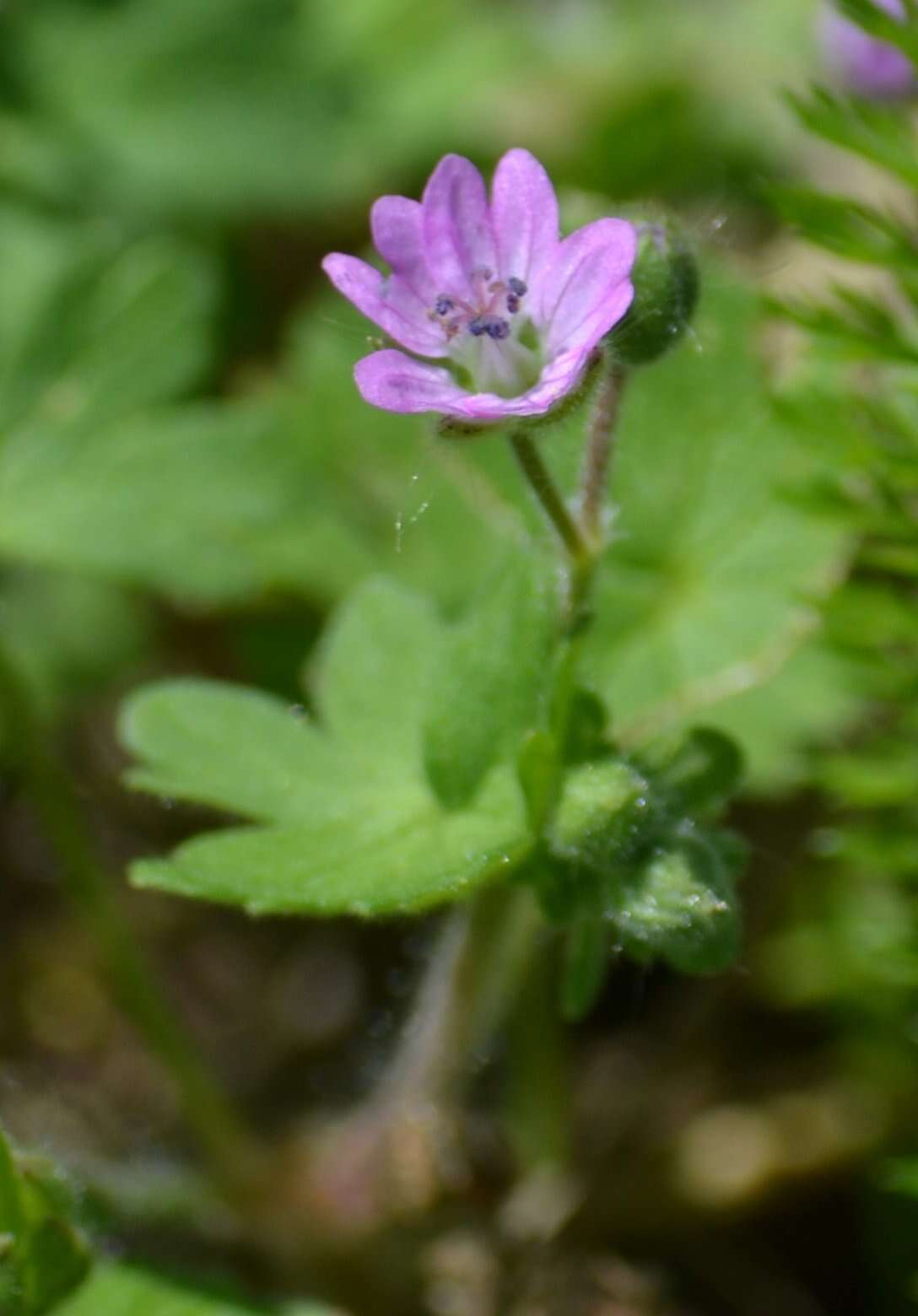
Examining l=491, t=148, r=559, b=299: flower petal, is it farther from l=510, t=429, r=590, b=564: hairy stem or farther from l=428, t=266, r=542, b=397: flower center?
l=510, t=429, r=590, b=564: hairy stem

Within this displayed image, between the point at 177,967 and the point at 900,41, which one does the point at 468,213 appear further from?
the point at 177,967

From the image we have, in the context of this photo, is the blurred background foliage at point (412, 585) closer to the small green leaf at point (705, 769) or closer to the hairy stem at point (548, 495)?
the hairy stem at point (548, 495)

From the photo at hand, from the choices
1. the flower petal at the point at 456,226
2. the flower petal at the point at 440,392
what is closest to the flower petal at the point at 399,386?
the flower petal at the point at 440,392

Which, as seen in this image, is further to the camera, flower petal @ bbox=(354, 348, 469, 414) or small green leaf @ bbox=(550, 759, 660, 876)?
small green leaf @ bbox=(550, 759, 660, 876)

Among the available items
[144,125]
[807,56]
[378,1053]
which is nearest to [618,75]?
[807,56]

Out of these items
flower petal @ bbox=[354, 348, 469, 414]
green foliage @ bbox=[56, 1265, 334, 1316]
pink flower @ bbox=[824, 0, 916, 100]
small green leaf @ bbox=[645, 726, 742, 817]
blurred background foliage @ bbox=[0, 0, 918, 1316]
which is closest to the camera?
flower petal @ bbox=[354, 348, 469, 414]

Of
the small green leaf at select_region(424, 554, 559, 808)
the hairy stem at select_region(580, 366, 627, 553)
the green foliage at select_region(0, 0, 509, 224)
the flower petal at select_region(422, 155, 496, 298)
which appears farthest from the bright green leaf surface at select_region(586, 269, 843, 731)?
the green foliage at select_region(0, 0, 509, 224)
